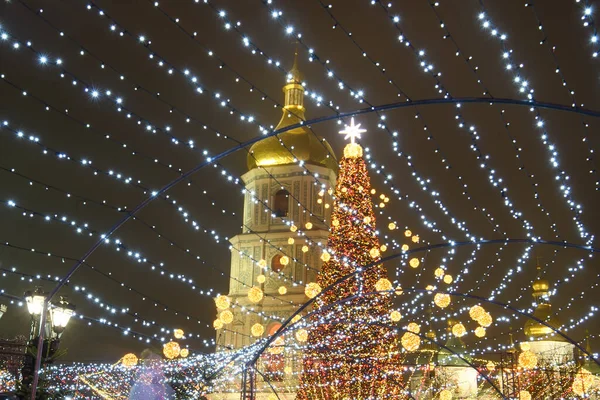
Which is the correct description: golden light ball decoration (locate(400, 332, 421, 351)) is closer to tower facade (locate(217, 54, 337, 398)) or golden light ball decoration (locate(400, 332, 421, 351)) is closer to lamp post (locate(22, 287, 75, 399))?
lamp post (locate(22, 287, 75, 399))

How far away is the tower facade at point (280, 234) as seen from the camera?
42.1m

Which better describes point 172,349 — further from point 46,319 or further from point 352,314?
point 46,319

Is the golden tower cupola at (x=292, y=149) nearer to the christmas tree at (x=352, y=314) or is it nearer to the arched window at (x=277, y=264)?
the arched window at (x=277, y=264)

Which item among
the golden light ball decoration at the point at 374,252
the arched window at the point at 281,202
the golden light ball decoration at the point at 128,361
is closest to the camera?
the golden light ball decoration at the point at 128,361

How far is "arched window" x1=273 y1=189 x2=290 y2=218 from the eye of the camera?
145ft

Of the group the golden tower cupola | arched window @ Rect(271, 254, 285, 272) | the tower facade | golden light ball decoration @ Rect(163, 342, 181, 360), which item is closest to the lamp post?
golden light ball decoration @ Rect(163, 342, 181, 360)

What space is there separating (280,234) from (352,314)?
1640 cm

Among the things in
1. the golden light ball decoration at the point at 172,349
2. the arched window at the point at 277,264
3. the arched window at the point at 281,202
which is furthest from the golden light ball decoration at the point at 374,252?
the arched window at the point at 281,202

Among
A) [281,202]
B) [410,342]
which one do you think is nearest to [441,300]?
[410,342]

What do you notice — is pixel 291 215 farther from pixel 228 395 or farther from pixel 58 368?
pixel 58 368

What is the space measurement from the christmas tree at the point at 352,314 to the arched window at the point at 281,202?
50.3 feet

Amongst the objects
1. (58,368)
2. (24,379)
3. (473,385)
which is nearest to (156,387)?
(24,379)

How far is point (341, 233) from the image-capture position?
93.5 feet

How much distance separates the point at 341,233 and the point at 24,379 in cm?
1559
